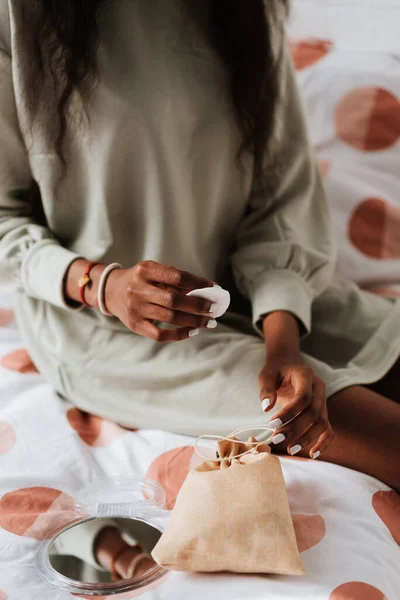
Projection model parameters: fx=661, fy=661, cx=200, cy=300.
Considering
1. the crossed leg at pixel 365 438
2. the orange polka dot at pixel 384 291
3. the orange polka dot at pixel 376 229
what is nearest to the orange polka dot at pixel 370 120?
the orange polka dot at pixel 376 229

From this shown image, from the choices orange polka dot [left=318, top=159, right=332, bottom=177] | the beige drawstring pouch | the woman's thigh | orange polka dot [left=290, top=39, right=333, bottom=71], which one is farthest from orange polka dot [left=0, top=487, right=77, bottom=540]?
orange polka dot [left=290, top=39, right=333, bottom=71]

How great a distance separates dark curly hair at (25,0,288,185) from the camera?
1.96ft

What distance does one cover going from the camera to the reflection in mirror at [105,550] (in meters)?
0.54

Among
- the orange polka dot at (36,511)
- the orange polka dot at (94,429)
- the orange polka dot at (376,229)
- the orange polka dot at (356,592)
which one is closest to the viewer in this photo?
the orange polka dot at (356,592)

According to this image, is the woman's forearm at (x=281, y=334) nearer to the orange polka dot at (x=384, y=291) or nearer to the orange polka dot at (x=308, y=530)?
the orange polka dot at (x=308, y=530)

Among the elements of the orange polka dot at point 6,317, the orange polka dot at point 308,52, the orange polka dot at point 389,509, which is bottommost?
the orange polka dot at point 6,317

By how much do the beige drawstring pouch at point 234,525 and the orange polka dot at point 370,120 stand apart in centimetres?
66

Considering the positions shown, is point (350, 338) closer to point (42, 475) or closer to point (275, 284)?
point (275, 284)

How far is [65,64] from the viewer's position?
602mm

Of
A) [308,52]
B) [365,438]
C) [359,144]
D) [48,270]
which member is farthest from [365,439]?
[308,52]

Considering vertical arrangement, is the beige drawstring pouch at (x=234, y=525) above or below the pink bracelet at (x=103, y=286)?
below

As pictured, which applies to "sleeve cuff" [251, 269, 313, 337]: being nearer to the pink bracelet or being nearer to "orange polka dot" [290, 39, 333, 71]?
the pink bracelet

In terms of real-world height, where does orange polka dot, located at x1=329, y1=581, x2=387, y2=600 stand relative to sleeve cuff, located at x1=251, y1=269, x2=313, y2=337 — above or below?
below

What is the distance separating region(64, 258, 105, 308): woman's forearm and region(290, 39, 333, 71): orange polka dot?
64 centimetres
